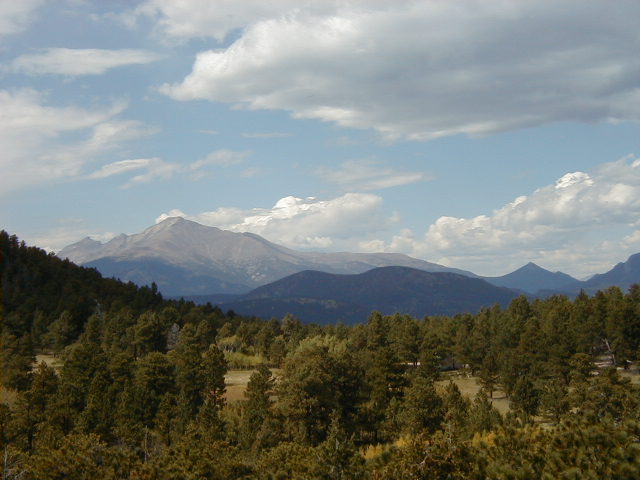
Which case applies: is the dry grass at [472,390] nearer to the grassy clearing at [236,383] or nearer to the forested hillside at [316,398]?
the forested hillside at [316,398]

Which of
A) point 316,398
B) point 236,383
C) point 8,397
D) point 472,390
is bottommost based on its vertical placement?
point 472,390

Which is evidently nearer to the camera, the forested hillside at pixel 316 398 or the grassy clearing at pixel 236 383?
the forested hillside at pixel 316 398

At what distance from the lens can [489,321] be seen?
400ft

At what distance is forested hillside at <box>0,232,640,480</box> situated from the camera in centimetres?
2797

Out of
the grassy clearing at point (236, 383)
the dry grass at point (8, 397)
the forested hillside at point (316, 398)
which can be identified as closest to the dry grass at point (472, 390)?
the forested hillside at point (316, 398)

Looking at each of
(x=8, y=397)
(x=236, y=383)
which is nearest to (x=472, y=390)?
(x=236, y=383)

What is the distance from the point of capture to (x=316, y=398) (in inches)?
2537

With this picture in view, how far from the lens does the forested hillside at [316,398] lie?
91.8 feet

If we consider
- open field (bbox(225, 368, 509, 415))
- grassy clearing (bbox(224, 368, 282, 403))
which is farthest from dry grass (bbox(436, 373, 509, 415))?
grassy clearing (bbox(224, 368, 282, 403))

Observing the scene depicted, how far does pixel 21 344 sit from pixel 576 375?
89.7m

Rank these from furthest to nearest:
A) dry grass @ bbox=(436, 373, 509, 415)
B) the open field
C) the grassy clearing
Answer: the grassy clearing
the open field
dry grass @ bbox=(436, 373, 509, 415)

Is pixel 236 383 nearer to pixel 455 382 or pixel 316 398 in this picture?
pixel 455 382

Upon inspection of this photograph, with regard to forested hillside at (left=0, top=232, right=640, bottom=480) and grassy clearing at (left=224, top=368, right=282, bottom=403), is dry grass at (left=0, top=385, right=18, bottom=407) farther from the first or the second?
grassy clearing at (left=224, top=368, right=282, bottom=403)

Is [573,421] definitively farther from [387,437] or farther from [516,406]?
[516,406]
